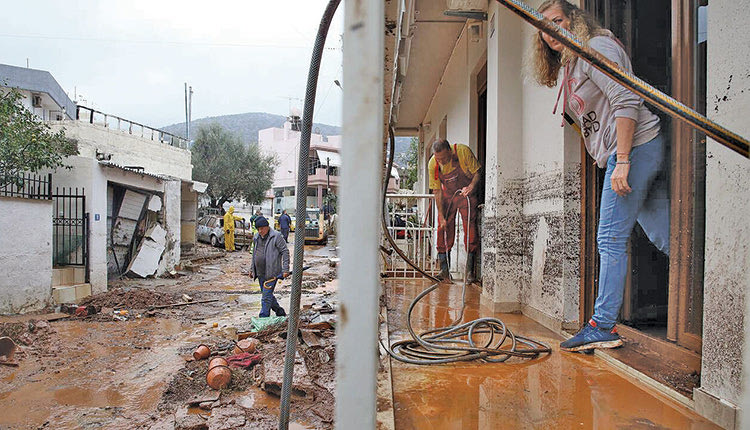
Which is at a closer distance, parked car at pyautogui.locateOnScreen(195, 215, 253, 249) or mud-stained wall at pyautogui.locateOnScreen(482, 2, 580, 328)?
mud-stained wall at pyautogui.locateOnScreen(482, 2, 580, 328)

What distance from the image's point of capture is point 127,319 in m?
8.31

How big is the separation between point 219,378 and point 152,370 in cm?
151

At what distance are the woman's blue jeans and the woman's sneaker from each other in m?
0.07

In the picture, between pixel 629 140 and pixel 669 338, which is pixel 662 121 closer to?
pixel 629 140

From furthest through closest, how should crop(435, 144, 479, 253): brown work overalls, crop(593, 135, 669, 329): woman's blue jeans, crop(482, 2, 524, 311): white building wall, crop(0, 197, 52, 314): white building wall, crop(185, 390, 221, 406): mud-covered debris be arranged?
crop(0, 197, 52, 314): white building wall
crop(435, 144, 479, 253): brown work overalls
crop(482, 2, 524, 311): white building wall
crop(185, 390, 221, 406): mud-covered debris
crop(593, 135, 669, 329): woman's blue jeans

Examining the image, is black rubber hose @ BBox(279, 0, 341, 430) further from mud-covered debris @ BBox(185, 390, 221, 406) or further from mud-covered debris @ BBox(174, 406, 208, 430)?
mud-covered debris @ BBox(185, 390, 221, 406)

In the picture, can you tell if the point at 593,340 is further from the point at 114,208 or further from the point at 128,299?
the point at 114,208

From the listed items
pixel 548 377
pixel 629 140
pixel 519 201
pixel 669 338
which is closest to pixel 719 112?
pixel 629 140

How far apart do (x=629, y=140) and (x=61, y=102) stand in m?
34.1

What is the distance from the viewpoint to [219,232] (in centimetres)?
2367

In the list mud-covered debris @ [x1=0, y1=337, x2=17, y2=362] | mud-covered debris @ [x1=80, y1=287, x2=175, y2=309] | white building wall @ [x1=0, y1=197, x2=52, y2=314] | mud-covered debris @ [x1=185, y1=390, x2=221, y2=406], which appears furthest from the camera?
mud-covered debris @ [x1=80, y1=287, x2=175, y2=309]

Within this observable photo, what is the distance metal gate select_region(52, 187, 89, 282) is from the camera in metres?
10.3

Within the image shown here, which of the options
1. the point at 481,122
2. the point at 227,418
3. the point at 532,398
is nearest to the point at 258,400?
the point at 227,418

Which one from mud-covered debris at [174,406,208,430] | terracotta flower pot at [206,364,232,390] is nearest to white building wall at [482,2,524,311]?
terracotta flower pot at [206,364,232,390]
